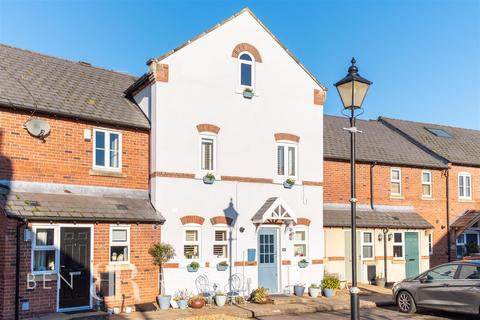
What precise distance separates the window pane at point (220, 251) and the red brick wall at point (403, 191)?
248 inches

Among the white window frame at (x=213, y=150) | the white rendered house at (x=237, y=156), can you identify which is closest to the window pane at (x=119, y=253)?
the white rendered house at (x=237, y=156)

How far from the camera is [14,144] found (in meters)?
14.9

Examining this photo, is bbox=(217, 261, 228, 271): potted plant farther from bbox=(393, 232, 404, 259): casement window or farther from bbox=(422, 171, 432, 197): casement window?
bbox=(422, 171, 432, 197): casement window

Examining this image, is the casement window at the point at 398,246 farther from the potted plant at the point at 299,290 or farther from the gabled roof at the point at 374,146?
the potted plant at the point at 299,290

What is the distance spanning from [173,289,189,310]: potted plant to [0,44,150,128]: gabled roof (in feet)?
18.0

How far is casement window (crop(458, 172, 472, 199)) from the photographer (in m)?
27.1

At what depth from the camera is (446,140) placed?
29141mm

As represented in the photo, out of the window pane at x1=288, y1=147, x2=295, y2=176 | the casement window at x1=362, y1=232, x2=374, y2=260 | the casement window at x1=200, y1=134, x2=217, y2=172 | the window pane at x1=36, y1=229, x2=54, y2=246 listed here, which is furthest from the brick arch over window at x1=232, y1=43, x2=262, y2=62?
the casement window at x1=362, y1=232, x2=374, y2=260

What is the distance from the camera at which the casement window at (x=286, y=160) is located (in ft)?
63.7

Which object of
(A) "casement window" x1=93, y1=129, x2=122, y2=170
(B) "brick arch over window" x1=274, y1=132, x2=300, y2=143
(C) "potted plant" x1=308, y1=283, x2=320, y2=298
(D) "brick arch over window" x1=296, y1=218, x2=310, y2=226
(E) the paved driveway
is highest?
(B) "brick arch over window" x1=274, y1=132, x2=300, y2=143

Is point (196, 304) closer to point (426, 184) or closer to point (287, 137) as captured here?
point (287, 137)

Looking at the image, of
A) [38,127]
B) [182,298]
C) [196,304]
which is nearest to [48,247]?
[38,127]

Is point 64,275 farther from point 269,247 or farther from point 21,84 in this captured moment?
point 269,247

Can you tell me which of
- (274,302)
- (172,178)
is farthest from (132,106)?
(274,302)
